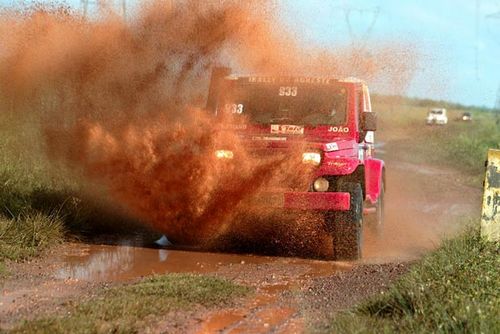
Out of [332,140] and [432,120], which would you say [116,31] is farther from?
[432,120]

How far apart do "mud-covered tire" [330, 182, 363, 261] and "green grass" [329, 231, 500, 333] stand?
160 cm

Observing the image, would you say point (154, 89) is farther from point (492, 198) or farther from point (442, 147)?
point (442, 147)

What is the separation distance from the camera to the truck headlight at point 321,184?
29.9 ft

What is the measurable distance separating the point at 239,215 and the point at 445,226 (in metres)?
4.71

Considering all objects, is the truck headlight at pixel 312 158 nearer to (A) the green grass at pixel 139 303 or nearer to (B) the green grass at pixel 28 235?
(A) the green grass at pixel 139 303

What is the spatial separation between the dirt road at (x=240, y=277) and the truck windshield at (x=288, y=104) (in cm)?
178

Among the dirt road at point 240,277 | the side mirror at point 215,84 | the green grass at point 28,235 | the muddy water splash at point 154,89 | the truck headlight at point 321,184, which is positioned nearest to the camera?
the dirt road at point 240,277

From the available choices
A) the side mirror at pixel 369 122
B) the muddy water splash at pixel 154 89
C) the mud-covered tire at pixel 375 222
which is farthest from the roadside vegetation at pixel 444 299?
the mud-covered tire at pixel 375 222

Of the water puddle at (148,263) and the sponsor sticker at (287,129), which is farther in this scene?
the sponsor sticker at (287,129)

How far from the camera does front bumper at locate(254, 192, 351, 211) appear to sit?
884 centimetres

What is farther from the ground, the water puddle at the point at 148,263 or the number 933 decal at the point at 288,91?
the number 933 decal at the point at 288,91

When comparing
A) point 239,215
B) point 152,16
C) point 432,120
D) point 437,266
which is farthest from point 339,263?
point 432,120

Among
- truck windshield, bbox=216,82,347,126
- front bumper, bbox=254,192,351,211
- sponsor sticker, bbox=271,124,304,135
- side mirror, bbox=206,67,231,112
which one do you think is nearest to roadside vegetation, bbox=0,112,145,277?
side mirror, bbox=206,67,231,112

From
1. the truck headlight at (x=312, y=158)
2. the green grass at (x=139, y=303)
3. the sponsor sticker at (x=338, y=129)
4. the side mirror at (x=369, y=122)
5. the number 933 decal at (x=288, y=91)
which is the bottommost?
the green grass at (x=139, y=303)
